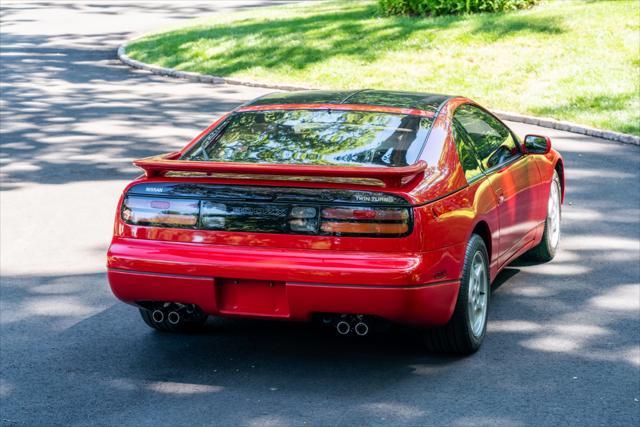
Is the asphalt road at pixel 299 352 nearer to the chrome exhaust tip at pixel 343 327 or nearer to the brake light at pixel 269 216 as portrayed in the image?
the chrome exhaust tip at pixel 343 327

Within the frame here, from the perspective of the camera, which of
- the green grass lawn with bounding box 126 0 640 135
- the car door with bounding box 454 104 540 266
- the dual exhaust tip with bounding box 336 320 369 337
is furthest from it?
the green grass lawn with bounding box 126 0 640 135

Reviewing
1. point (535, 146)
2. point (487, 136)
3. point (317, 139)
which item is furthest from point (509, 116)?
point (317, 139)

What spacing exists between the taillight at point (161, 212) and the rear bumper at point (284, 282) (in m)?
0.12

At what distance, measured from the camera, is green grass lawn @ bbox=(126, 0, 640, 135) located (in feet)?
52.8

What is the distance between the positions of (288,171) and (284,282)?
0.57 meters

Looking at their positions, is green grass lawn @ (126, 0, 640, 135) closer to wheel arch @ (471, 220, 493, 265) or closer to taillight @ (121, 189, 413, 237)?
wheel arch @ (471, 220, 493, 265)

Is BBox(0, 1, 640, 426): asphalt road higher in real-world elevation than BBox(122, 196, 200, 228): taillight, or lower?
lower

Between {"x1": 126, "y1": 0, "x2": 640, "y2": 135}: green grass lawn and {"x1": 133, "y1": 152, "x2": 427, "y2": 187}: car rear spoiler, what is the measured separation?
359 inches

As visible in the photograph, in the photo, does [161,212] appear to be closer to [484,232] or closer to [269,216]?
[269,216]

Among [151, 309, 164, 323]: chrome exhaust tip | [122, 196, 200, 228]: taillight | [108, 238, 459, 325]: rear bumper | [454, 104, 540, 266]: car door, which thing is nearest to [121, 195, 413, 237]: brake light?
[122, 196, 200, 228]: taillight

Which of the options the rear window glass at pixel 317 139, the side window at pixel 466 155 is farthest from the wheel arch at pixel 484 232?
the rear window glass at pixel 317 139

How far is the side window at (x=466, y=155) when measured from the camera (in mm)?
6363

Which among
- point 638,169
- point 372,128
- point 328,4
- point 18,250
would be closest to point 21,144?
point 18,250

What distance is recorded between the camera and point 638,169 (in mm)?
11867
